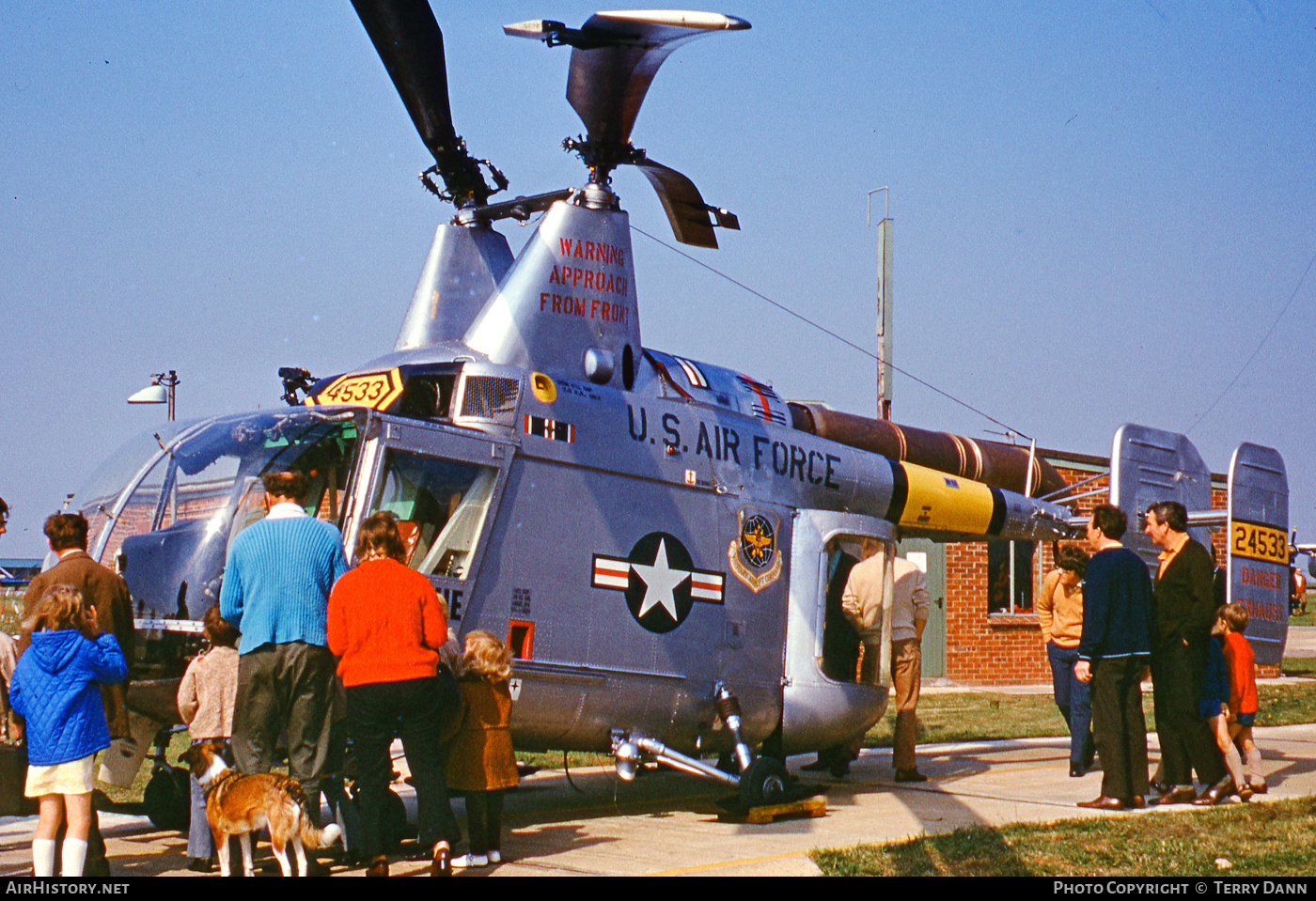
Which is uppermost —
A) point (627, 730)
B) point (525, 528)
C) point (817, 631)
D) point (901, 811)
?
point (525, 528)

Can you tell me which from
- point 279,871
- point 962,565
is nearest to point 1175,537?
point 279,871

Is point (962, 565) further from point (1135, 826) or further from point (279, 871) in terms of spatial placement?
point (279, 871)

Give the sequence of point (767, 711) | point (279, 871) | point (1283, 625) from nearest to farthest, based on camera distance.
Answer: point (279, 871)
point (767, 711)
point (1283, 625)

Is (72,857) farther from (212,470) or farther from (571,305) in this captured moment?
(571,305)

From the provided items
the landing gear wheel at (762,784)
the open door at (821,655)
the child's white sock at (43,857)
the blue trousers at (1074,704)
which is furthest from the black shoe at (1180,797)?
the child's white sock at (43,857)

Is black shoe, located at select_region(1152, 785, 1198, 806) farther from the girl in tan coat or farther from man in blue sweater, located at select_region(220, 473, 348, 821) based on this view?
man in blue sweater, located at select_region(220, 473, 348, 821)

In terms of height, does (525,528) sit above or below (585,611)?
above

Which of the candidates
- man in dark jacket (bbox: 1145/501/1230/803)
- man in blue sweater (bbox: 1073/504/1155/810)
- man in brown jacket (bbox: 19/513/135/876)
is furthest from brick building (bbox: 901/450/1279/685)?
man in brown jacket (bbox: 19/513/135/876)

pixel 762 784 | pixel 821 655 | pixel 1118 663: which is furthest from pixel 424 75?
pixel 1118 663

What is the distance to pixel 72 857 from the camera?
5254 millimetres

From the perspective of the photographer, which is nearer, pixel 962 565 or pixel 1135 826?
pixel 1135 826

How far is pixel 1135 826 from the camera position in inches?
273
